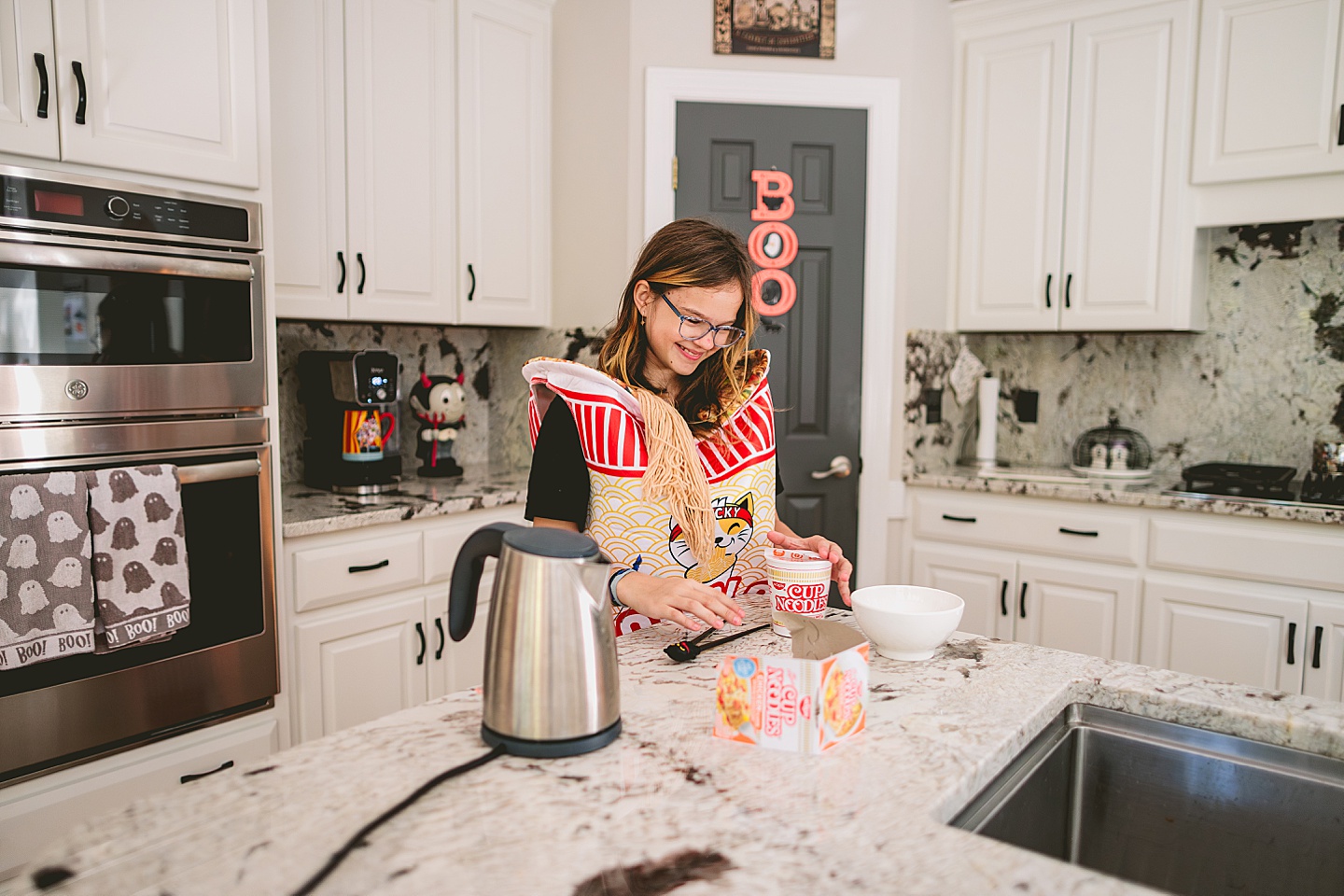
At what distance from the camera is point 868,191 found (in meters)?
3.20

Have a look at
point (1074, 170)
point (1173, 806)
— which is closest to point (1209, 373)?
point (1074, 170)

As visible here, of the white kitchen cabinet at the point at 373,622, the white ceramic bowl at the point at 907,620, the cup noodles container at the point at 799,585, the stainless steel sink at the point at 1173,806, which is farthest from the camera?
the white kitchen cabinet at the point at 373,622

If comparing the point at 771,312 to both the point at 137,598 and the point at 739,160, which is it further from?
the point at 137,598

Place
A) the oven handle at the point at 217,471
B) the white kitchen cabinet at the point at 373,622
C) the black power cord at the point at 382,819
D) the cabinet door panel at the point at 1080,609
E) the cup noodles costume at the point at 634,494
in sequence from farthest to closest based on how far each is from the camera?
the cabinet door panel at the point at 1080,609 → the white kitchen cabinet at the point at 373,622 → the oven handle at the point at 217,471 → the cup noodles costume at the point at 634,494 → the black power cord at the point at 382,819

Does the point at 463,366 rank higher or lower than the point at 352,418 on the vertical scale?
higher

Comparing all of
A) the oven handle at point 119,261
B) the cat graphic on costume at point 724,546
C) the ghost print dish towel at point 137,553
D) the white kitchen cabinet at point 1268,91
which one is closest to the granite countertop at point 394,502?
the ghost print dish towel at point 137,553

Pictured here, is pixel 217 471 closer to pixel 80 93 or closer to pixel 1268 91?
pixel 80 93

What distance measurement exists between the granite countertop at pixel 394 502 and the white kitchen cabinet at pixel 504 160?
1.87ft

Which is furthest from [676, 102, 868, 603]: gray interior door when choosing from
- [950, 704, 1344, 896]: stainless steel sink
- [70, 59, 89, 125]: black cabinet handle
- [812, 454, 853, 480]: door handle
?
[950, 704, 1344, 896]: stainless steel sink

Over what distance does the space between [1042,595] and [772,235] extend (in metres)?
1.55

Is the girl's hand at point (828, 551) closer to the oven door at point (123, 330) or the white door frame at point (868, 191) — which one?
the oven door at point (123, 330)

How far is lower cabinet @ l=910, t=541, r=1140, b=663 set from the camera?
2.85m

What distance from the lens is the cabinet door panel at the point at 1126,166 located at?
2.90 metres

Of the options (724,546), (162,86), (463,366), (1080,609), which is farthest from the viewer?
(463,366)
